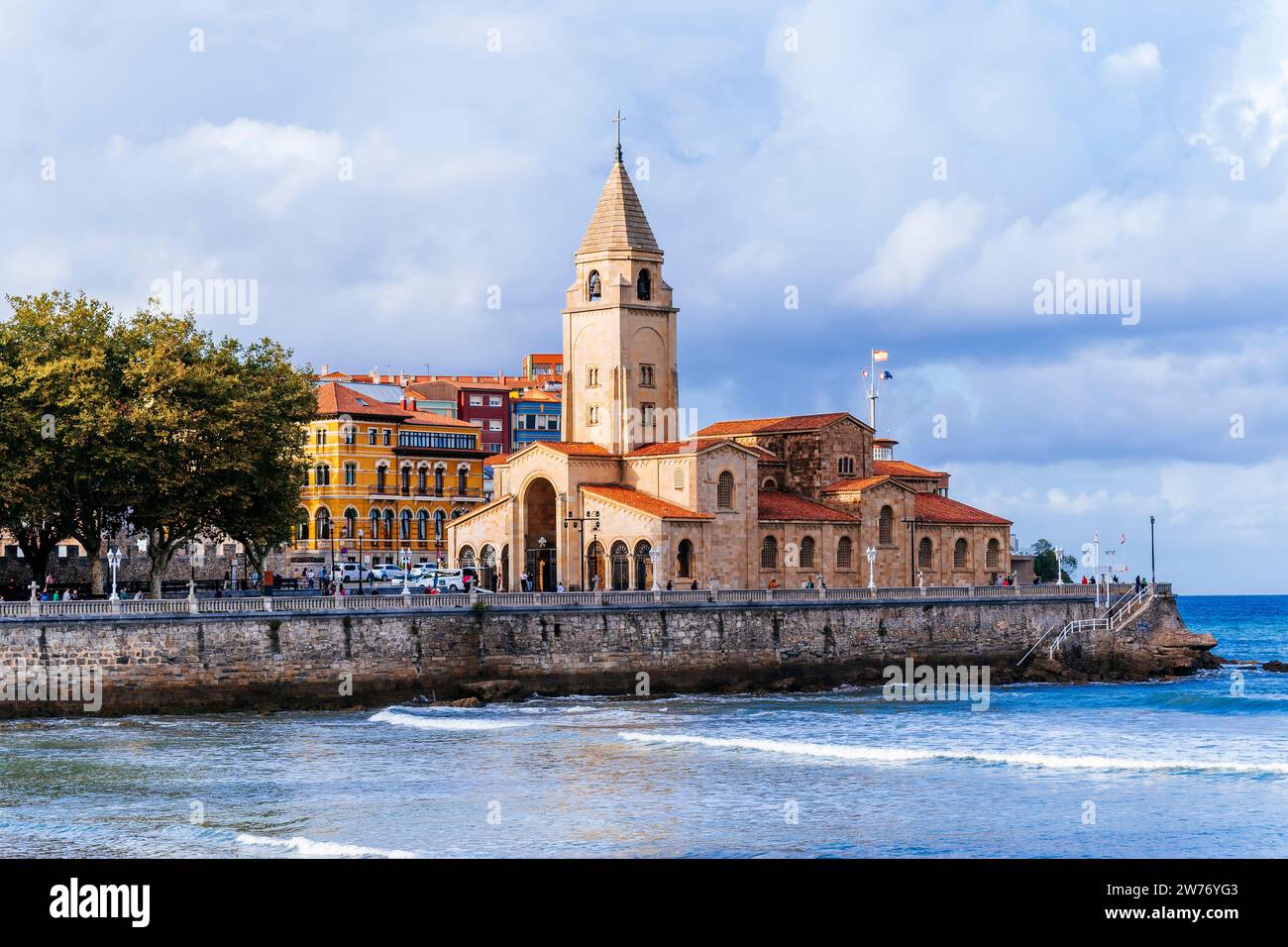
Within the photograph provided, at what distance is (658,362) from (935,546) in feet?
55.1

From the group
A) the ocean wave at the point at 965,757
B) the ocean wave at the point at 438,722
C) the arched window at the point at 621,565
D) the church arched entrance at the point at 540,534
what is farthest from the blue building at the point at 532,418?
the ocean wave at the point at 965,757

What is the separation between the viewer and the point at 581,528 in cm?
7938

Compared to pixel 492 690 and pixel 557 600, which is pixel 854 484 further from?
pixel 492 690

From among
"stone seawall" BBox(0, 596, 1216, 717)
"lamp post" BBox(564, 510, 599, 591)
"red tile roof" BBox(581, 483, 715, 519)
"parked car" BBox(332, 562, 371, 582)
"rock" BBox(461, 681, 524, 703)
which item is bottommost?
"rock" BBox(461, 681, 524, 703)

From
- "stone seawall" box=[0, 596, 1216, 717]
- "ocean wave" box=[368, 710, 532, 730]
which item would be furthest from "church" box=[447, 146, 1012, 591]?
"ocean wave" box=[368, 710, 532, 730]

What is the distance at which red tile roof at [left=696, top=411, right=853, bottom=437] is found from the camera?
287ft

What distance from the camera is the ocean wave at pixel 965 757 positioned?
162ft

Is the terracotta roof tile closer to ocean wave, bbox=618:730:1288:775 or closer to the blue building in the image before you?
ocean wave, bbox=618:730:1288:775

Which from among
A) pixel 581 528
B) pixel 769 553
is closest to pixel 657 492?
pixel 581 528

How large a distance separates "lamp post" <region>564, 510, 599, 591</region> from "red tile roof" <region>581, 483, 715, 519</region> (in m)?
1.12

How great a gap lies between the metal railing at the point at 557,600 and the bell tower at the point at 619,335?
11.6 metres

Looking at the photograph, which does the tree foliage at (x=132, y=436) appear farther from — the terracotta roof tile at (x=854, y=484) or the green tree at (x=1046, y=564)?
the green tree at (x=1046, y=564)
